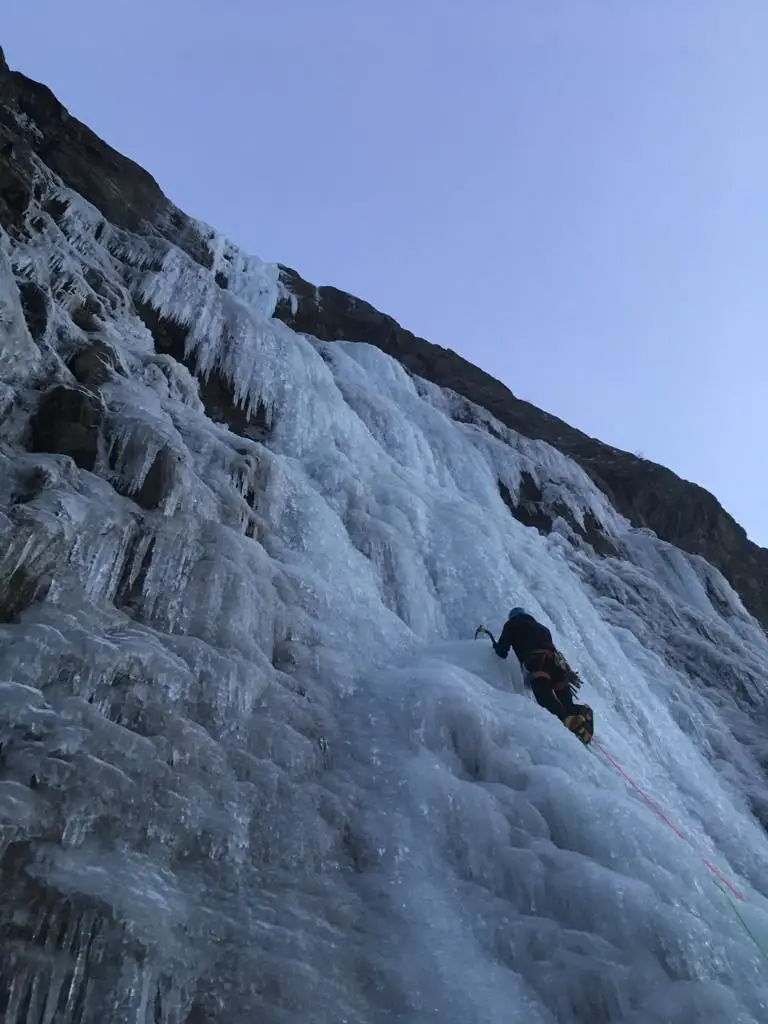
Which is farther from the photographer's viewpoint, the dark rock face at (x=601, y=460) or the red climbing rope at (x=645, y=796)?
the dark rock face at (x=601, y=460)

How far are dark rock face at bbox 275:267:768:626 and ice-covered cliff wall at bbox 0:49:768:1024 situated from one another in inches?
346

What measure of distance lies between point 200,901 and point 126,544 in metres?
2.50

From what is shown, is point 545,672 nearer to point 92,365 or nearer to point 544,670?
point 544,670

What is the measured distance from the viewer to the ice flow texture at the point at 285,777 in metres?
3.79

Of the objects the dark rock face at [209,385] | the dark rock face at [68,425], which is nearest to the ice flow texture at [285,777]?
the dark rock face at [68,425]

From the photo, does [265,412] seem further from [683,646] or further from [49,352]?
[683,646]

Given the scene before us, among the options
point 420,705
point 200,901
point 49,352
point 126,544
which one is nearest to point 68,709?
point 200,901

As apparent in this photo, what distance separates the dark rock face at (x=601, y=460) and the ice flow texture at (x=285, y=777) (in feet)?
Answer: 30.9

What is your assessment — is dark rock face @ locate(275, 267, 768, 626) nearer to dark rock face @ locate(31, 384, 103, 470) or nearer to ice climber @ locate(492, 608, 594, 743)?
ice climber @ locate(492, 608, 594, 743)

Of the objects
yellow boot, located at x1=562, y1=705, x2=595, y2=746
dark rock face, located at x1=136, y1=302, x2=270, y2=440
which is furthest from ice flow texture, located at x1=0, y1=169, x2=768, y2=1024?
dark rock face, located at x1=136, y1=302, x2=270, y2=440

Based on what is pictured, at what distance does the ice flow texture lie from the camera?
379cm

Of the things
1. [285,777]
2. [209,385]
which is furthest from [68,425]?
[209,385]

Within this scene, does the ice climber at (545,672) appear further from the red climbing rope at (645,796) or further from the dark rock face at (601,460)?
the dark rock face at (601,460)

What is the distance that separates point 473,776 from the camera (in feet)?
18.5
